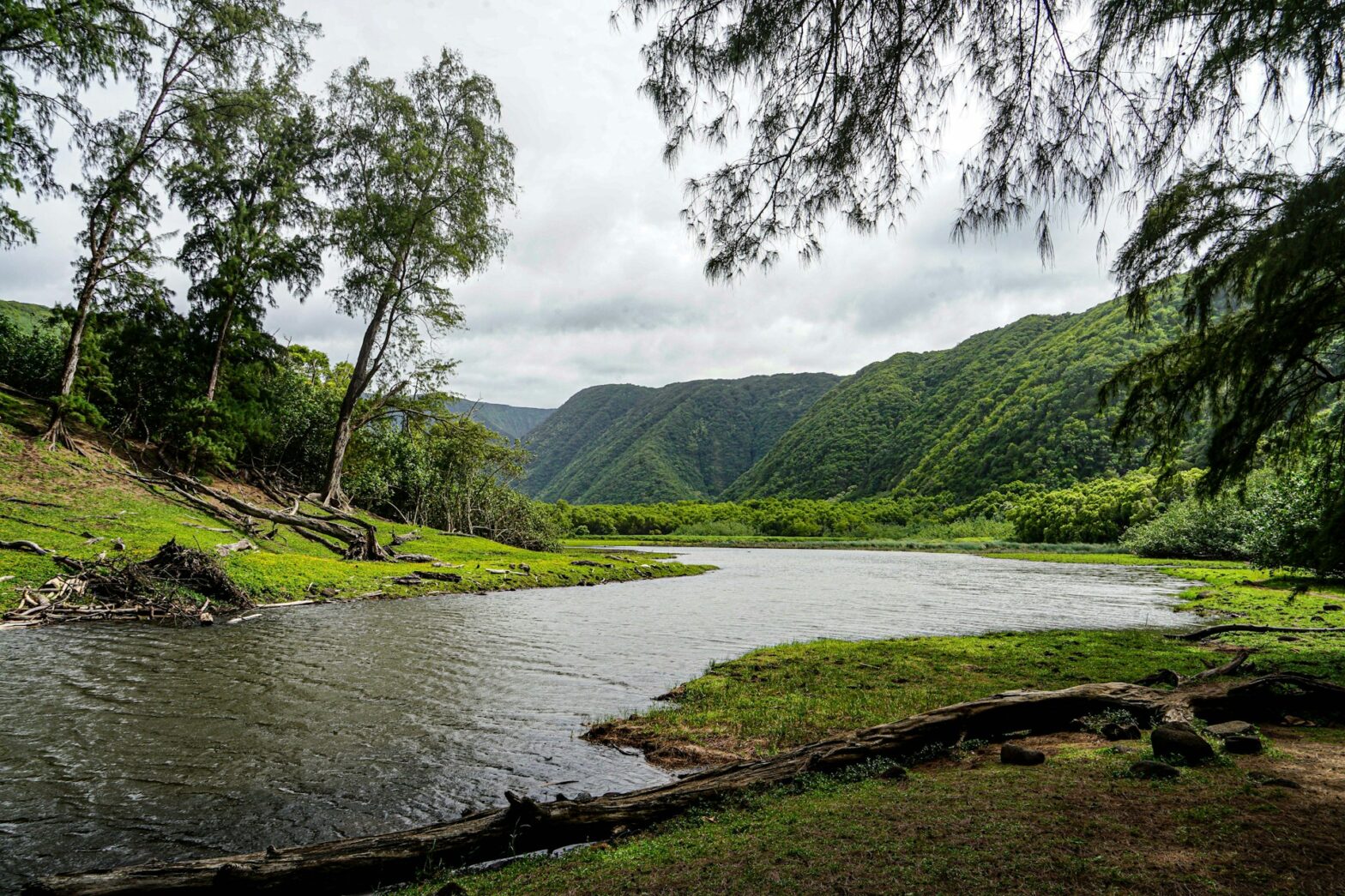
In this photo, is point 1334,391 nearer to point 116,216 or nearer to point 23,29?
point 23,29

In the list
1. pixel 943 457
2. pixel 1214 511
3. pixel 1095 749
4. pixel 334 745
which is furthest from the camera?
pixel 943 457

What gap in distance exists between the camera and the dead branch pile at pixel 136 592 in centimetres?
1369

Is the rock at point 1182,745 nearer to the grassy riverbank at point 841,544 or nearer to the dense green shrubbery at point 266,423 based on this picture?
the dense green shrubbery at point 266,423

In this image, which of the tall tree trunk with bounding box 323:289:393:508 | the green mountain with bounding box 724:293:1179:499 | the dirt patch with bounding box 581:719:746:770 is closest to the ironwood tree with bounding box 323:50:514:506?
the tall tree trunk with bounding box 323:289:393:508

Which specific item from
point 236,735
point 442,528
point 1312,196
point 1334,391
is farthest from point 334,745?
point 442,528

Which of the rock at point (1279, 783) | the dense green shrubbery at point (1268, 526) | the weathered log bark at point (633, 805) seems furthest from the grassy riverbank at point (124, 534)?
the dense green shrubbery at point (1268, 526)

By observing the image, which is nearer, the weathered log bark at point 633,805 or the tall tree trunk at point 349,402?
the weathered log bark at point 633,805

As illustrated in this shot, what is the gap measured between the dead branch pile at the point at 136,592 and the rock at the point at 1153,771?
59.9 feet

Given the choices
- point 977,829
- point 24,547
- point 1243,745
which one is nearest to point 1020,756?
point 1243,745

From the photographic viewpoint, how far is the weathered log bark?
430 cm

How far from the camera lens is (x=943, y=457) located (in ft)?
483

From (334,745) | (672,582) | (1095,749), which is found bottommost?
(672,582)

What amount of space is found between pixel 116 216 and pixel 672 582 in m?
29.6

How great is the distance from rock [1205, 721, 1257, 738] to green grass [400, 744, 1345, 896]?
1.99ft
